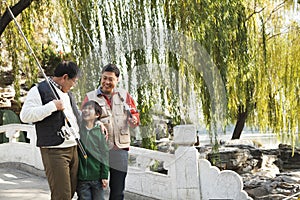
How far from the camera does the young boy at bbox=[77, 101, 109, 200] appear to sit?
283 cm

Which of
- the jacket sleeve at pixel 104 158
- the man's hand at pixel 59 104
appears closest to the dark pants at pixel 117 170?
the jacket sleeve at pixel 104 158

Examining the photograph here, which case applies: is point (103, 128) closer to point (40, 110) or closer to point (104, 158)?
point (104, 158)

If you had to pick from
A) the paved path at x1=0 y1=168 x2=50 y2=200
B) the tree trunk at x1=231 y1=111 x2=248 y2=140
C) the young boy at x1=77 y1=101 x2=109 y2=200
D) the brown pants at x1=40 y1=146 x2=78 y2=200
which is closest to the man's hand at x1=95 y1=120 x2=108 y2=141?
the young boy at x1=77 y1=101 x2=109 y2=200

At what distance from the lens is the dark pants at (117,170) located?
3.00 m

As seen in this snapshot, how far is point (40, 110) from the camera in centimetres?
257

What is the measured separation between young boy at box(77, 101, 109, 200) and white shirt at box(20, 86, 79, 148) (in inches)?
3.6

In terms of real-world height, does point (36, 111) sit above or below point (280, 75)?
below

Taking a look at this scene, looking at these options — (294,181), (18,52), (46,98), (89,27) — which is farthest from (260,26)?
(46,98)

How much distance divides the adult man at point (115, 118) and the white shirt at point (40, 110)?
239 millimetres

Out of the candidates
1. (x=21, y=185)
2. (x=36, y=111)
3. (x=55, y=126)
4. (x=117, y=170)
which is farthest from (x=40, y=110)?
(x=21, y=185)

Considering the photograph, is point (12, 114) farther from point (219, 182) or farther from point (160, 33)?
point (219, 182)

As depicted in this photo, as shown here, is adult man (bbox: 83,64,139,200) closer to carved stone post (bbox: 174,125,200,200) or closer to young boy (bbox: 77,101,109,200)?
young boy (bbox: 77,101,109,200)

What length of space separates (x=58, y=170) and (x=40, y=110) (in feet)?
1.16

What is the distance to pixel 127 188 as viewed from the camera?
462cm
